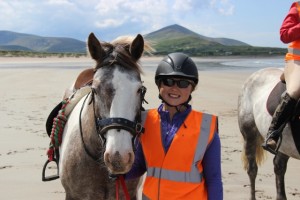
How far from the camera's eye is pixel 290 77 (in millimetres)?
4348

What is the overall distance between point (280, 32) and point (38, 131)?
5.90 metres

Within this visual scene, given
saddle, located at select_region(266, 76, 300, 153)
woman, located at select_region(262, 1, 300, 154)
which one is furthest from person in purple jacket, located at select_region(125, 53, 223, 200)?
saddle, located at select_region(266, 76, 300, 153)

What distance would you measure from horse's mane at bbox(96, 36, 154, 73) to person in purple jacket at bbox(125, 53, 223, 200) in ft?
1.26

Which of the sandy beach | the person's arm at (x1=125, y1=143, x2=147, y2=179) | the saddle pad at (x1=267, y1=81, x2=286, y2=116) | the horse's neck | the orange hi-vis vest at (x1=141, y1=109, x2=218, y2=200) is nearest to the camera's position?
the orange hi-vis vest at (x1=141, y1=109, x2=218, y2=200)

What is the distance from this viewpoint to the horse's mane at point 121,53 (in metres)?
2.84

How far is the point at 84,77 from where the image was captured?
4.50 meters

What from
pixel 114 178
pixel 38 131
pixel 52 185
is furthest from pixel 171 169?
pixel 38 131

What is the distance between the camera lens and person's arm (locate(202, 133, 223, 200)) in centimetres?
240

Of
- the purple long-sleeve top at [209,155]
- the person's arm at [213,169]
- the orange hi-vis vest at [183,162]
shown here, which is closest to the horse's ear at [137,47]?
the purple long-sleeve top at [209,155]

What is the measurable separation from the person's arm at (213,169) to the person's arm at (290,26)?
7.46 feet

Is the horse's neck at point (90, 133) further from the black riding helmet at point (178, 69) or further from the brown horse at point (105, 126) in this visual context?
the black riding helmet at point (178, 69)

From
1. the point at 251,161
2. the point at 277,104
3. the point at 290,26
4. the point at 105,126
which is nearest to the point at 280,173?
the point at 251,161

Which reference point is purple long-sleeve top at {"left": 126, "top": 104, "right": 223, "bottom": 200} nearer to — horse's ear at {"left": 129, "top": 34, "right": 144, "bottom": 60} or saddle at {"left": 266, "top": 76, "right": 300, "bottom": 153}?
horse's ear at {"left": 129, "top": 34, "right": 144, "bottom": 60}

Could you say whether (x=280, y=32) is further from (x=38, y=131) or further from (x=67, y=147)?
(x=38, y=131)
